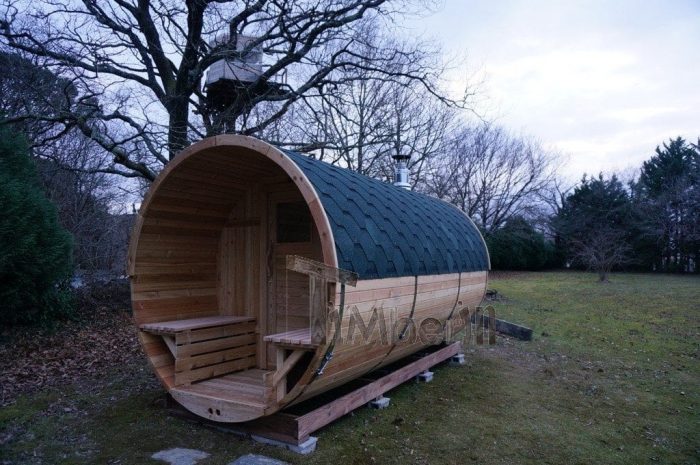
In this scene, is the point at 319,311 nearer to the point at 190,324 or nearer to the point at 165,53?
the point at 190,324

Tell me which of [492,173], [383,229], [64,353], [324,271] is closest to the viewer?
[324,271]

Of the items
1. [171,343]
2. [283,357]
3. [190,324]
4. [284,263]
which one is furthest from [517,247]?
[283,357]

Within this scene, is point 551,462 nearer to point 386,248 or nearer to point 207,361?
point 386,248

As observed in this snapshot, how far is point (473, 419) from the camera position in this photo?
207 inches

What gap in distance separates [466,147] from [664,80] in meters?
16.1

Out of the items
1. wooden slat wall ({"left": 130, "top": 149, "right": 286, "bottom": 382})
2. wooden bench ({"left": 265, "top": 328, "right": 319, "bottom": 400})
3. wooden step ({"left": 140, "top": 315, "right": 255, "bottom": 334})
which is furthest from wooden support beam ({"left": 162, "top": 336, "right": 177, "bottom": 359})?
wooden bench ({"left": 265, "top": 328, "right": 319, "bottom": 400})

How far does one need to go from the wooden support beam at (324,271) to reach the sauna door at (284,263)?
1686 millimetres

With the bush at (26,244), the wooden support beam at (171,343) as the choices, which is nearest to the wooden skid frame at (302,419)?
the wooden support beam at (171,343)

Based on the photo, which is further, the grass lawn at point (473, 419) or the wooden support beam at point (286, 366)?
the grass lawn at point (473, 419)

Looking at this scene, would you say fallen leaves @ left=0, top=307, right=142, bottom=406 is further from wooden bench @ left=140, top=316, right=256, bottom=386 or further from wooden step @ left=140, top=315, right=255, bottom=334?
wooden bench @ left=140, top=316, right=256, bottom=386

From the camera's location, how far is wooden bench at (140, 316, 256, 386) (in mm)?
4988

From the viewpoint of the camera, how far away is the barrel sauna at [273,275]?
409 centimetres

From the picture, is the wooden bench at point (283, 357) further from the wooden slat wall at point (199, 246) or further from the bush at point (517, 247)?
the bush at point (517, 247)

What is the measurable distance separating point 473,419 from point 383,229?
2392mm
